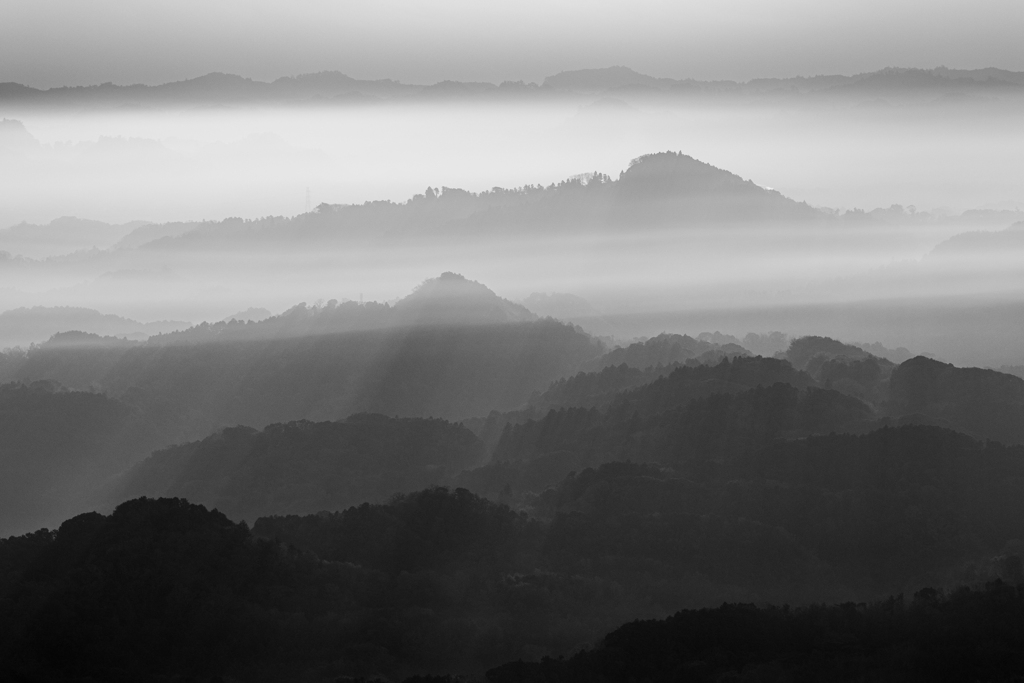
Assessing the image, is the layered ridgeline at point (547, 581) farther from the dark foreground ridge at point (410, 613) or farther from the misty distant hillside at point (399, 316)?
the misty distant hillside at point (399, 316)

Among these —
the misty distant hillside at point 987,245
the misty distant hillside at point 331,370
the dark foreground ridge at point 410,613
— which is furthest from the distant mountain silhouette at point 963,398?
the misty distant hillside at point 987,245

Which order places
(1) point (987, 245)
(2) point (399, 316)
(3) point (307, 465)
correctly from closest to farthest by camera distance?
(3) point (307, 465), (2) point (399, 316), (1) point (987, 245)

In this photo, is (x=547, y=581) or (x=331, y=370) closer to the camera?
(x=547, y=581)

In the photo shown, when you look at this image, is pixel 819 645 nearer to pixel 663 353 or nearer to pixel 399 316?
pixel 663 353

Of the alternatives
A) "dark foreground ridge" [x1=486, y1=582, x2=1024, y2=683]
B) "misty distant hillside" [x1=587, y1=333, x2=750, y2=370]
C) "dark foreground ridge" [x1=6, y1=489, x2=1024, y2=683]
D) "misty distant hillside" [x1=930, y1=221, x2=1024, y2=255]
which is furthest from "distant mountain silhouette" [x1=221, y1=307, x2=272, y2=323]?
"dark foreground ridge" [x1=486, y1=582, x2=1024, y2=683]

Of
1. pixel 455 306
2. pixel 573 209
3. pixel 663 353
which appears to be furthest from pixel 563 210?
pixel 663 353

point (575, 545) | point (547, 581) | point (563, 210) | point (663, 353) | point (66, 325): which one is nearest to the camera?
point (547, 581)

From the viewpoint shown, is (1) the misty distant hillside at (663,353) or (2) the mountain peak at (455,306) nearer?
(1) the misty distant hillside at (663,353)

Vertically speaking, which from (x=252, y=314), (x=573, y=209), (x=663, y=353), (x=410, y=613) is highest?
(x=573, y=209)
